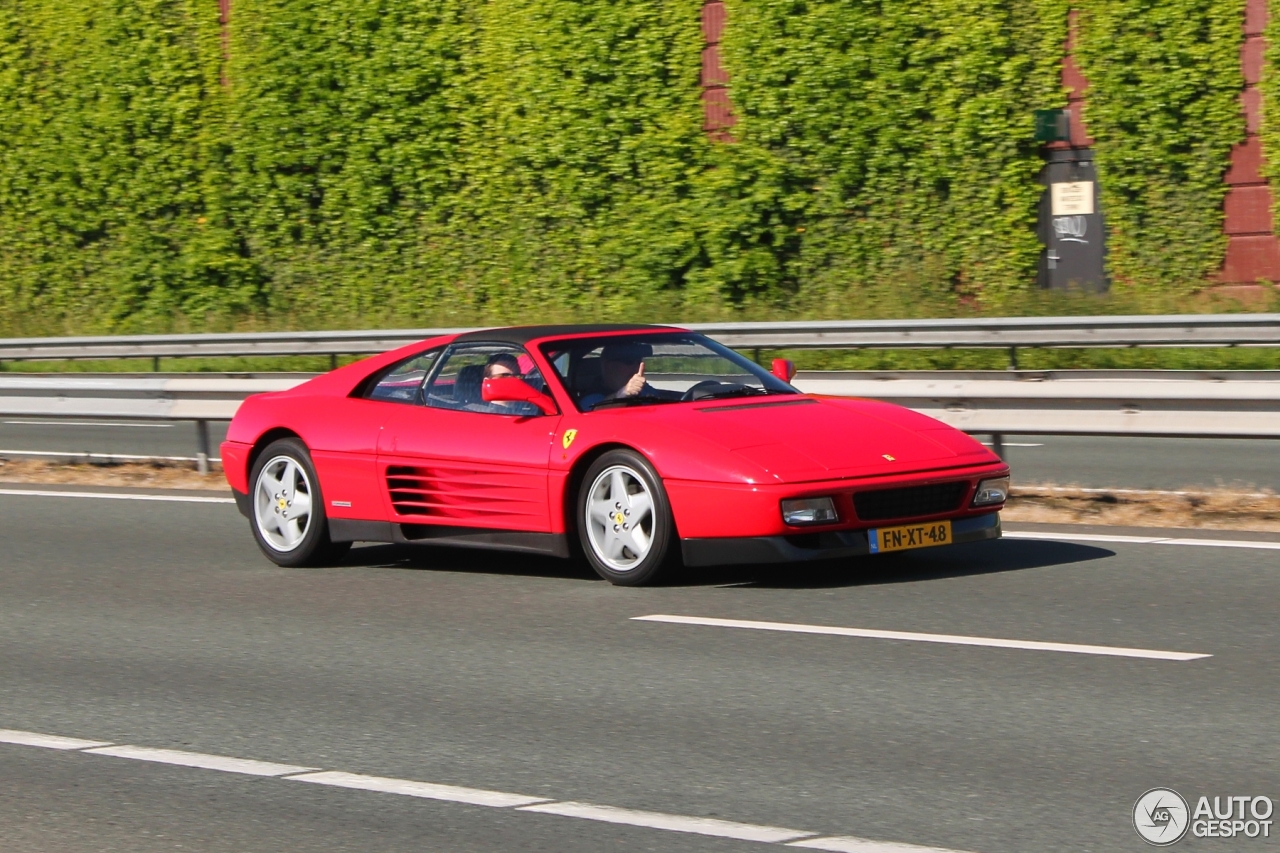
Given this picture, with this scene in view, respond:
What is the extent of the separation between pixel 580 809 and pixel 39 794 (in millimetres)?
1650

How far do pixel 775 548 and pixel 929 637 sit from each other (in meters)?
1.10

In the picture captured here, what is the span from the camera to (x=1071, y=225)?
82.3 ft

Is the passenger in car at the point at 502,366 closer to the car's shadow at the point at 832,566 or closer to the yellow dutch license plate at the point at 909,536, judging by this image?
the car's shadow at the point at 832,566

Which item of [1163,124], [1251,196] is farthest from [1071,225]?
[1251,196]

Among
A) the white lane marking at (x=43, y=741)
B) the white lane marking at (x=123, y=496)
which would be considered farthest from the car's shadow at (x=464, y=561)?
the white lane marking at (x=43, y=741)

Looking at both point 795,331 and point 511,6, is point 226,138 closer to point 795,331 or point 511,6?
point 511,6

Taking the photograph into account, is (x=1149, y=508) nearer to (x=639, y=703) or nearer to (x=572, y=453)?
(x=572, y=453)

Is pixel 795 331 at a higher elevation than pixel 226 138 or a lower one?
lower

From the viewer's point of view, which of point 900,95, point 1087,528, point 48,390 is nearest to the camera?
point 1087,528

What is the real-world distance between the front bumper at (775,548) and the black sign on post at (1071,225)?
57.0ft

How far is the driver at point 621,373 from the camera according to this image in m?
9.22

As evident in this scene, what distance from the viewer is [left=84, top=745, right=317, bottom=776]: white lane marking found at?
18.5 ft

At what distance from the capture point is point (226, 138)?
31.1m

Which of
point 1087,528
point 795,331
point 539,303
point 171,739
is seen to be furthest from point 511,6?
point 171,739
